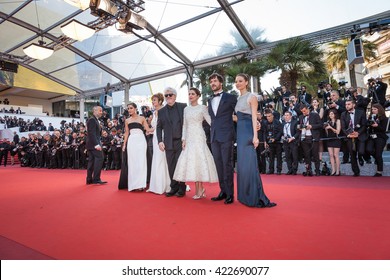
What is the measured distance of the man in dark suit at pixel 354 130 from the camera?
224 inches

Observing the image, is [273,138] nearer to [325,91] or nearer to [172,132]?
[325,91]

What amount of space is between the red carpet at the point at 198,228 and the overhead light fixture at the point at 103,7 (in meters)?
8.13

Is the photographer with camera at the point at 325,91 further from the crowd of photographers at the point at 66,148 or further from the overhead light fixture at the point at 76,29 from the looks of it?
the overhead light fixture at the point at 76,29

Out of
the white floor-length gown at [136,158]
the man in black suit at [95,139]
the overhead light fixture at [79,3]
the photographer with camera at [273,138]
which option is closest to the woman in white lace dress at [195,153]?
the white floor-length gown at [136,158]

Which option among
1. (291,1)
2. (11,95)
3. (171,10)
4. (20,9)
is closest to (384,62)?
(291,1)

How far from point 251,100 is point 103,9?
8920mm

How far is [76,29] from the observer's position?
11195 millimetres

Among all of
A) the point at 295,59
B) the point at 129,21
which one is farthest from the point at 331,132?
the point at 129,21

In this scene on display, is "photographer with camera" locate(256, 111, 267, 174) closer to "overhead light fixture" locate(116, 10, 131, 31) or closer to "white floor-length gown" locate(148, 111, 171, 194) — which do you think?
"white floor-length gown" locate(148, 111, 171, 194)

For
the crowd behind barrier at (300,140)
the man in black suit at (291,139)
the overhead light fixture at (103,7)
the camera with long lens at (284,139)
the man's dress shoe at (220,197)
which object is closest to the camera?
the man's dress shoe at (220,197)

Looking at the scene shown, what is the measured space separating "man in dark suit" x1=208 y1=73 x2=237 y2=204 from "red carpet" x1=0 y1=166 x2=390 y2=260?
34 centimetres

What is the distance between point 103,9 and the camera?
10039 mm

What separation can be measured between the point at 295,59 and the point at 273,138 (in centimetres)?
502

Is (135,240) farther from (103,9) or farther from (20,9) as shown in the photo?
(20,9)
